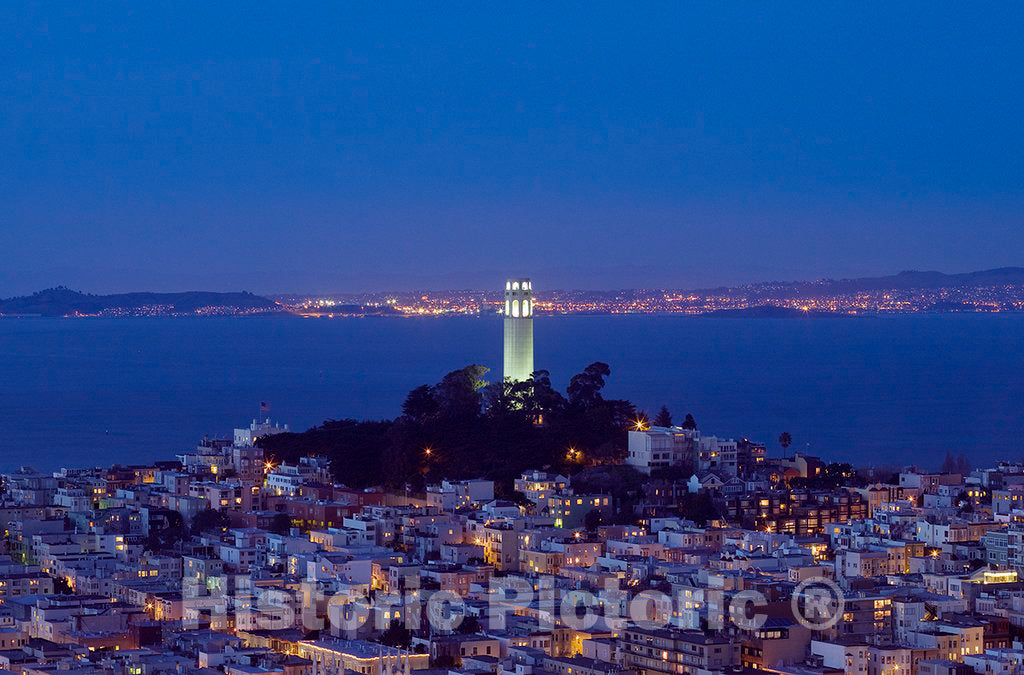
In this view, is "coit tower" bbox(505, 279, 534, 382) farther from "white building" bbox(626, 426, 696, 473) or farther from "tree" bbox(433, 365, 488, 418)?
"white building" bbox(626, 426, 696, 473)

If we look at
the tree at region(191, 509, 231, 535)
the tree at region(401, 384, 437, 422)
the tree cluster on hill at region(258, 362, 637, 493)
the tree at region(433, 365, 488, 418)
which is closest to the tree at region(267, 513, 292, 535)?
the tree at region(191, 509, 231, 535)

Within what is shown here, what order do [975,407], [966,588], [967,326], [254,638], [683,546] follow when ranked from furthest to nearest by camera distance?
[967,326] → [975,407] → [683,546] → [966,588] → [254,638]

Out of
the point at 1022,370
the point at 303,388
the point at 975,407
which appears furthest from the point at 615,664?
the point at 1022,370

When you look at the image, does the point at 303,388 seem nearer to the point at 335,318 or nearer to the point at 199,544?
the point at 199,544

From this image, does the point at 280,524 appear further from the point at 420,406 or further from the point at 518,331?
the point at 518,331

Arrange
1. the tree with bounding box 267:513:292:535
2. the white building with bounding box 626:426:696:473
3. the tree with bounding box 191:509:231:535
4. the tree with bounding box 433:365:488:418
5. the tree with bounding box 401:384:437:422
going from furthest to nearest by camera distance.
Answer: the tree with bounding box 433:365:488:418 → the tree with bounding box 401:384:437:422 → the white building with bounding box 626:426:696:473 → the tree with bounding box 191:509:231:535 → the tree with bounding box 267:513:292:535
